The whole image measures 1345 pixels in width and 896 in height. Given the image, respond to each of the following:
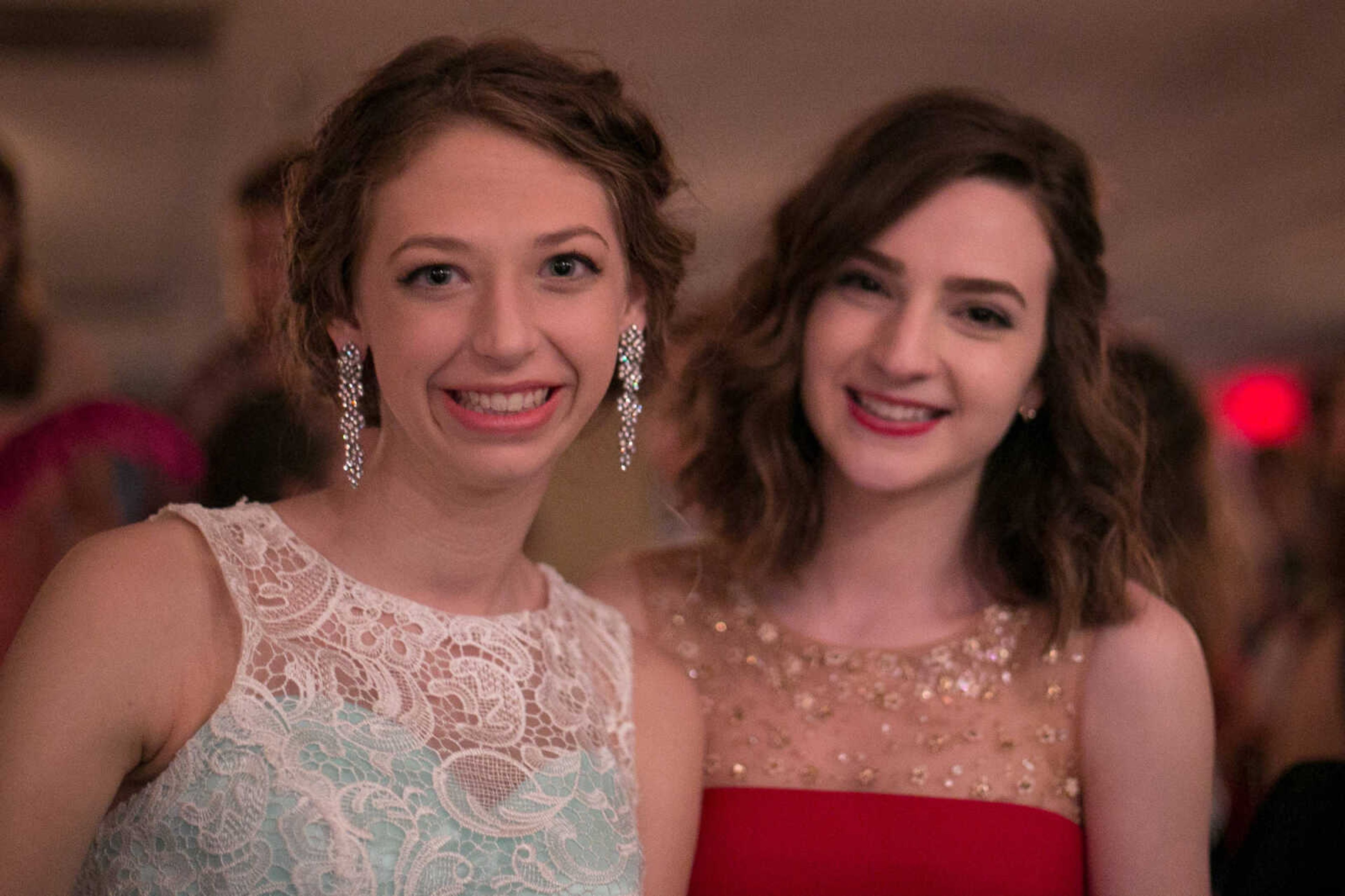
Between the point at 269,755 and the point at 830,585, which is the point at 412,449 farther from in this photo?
the point at 830,585

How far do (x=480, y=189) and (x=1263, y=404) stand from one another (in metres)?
9.44

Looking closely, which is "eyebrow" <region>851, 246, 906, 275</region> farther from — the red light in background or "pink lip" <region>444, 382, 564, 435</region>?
the red light in background

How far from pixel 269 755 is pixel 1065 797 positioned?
3.38ft

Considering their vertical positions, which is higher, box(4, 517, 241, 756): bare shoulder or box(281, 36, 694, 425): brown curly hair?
box(281, 36, 694, 425): brown curly hair

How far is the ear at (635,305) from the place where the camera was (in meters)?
1.49

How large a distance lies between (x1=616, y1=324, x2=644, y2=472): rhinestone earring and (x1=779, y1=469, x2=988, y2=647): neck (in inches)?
20.4

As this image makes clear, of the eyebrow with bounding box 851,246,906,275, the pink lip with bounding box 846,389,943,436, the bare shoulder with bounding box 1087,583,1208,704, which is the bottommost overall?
the bare shoulder with bounding box 1087,583,1208,704

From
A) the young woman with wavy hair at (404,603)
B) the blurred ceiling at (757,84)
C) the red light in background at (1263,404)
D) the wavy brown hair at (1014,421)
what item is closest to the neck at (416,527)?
the young woman with wavy hair at (404,603)

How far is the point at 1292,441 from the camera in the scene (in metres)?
3.74

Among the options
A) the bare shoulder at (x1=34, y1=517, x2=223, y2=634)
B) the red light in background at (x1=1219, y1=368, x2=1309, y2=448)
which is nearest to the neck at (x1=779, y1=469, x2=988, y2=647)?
the bare shoulder at (x1=34, y1=517, x2=223, y2=634)

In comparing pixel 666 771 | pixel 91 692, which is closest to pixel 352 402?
pixel 91 692

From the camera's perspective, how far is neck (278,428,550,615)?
142cm

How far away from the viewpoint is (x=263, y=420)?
1.90m

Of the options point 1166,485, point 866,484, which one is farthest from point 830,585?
point 1166,485
